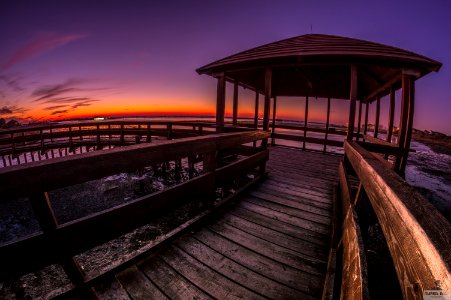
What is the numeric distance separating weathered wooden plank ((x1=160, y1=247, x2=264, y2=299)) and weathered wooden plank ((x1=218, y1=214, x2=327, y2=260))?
0.94 metres

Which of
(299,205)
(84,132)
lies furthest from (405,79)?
(84,132)

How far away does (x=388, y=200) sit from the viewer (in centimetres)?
115

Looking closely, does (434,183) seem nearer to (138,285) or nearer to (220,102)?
(220,102)

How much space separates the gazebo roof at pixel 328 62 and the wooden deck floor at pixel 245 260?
395 cm

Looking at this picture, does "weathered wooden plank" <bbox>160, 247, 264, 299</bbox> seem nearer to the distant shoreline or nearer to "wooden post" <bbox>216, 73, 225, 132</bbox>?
"wooden post" <bbox>216, 73, 225, 132</bbox>

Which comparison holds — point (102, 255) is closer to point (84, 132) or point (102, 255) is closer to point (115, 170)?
point (115, 170)

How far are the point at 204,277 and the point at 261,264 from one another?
662mm

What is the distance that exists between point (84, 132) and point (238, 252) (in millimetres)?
13840

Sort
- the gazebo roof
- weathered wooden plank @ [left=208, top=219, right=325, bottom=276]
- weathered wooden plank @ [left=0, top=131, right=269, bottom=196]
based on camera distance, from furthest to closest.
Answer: the gazebo roof < weathered wooden plank @ [left=208, top=219, right=325, bottom=276] < weathered wooden plank @ [left=0, top=131, right=269, bottom=196]

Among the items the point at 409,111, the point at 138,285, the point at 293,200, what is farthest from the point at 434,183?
the point at 138,285

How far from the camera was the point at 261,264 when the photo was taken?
96.8 inches

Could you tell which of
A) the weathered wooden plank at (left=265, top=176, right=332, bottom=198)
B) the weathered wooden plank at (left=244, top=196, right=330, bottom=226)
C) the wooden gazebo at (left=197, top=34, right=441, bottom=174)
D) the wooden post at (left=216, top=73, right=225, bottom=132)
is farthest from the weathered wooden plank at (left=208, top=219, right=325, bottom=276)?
the wooden post at (left=216, top=73, right=225, bottom=132)

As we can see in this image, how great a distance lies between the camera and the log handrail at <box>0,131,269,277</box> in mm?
1439

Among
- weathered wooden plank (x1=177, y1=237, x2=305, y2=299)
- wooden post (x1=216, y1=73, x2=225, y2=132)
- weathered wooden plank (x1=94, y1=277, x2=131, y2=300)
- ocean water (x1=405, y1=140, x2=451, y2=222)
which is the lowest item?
ocean water (x1=405, y1=140, x2=451, y2=222)
